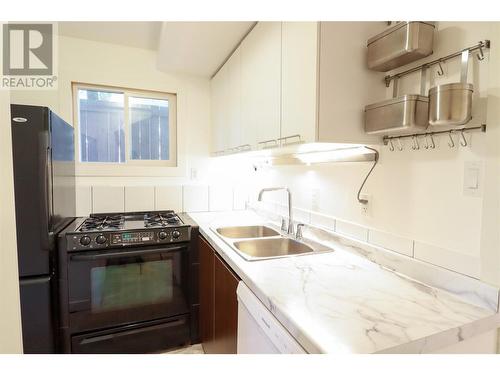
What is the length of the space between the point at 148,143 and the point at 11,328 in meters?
2.23

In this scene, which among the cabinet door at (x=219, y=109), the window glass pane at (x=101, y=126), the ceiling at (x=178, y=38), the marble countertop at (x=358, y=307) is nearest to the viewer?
the marble countertop at (x=358, y=307)

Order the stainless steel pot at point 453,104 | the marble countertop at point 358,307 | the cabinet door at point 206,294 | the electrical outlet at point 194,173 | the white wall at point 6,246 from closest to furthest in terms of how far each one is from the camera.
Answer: the white wall at point 6,246 < the marble countertop at point 358,307 < the stainless steel pot at point 453,104 < the cabinet door at point 206,294 < the electrical outlet at point 194,173

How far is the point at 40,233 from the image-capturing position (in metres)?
1.55

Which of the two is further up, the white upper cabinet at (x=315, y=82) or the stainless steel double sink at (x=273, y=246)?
the white upper cabinet at (x=315, y=82)

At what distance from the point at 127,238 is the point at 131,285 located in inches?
12.8

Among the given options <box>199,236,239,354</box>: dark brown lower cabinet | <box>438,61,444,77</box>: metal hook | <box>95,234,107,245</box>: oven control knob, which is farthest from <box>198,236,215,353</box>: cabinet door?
<box>438,61,444,77</box>: metal hook

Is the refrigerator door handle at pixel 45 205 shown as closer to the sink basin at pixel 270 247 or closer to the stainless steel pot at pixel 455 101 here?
the sink basin at pixel 270 247

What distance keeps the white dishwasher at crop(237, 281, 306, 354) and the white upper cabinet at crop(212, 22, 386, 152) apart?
2.28 ft

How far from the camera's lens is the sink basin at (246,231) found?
79.5 inches

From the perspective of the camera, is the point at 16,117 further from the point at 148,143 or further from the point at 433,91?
the point at 433,91

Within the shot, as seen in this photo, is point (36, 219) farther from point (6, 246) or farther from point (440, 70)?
point (440, 70)

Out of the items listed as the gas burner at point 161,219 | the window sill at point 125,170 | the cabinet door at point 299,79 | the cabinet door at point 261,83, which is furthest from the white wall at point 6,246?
the window sill at point 125,170

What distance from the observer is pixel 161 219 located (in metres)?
2.19

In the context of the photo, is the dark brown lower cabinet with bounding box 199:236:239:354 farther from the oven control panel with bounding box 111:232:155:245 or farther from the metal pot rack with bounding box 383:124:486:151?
the metal pot rack with bounding box 383:124:486:151
